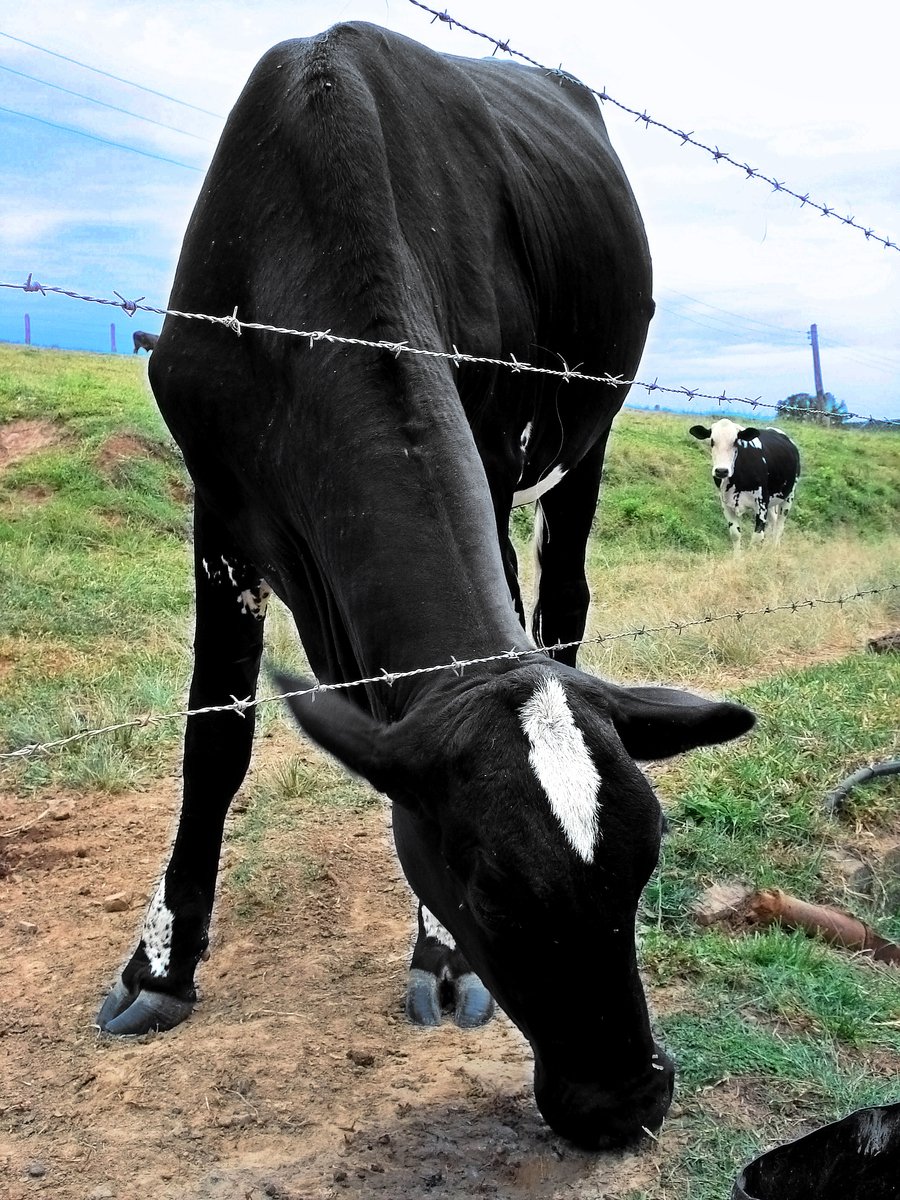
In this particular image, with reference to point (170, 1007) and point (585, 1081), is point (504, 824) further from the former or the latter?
point (170, 1007)

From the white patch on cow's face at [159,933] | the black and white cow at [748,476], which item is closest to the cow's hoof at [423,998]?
the white patch on cow's face at [159,933]

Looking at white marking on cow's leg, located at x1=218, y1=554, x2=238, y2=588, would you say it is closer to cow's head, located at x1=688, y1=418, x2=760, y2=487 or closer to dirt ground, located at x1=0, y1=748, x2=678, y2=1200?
dirt ground, located at x1=0, y1=748, x2=678, y2=1200

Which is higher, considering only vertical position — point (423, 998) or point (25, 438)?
point (25, 438)

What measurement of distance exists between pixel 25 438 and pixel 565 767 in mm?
13276

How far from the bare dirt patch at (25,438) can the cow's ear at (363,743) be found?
1219 cm

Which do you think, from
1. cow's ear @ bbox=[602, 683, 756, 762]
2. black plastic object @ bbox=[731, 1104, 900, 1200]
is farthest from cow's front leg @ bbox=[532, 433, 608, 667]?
black plastic object @ bbox=[731, 1104, 900, 1200]

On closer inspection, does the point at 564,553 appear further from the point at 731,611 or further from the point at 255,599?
the point at 731,611

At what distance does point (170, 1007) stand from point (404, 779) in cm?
193

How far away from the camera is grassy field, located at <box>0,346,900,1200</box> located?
3266mm

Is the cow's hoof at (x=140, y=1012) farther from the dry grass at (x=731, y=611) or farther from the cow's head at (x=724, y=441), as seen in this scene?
the cow's head at (x=724, y=441)

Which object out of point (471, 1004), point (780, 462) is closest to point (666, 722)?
point (471, 1004)

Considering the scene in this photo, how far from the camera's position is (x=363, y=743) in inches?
91.7

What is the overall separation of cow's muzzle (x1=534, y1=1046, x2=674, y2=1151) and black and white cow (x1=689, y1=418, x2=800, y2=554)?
15699mm

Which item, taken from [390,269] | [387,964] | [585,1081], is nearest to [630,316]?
[390,269]
